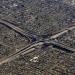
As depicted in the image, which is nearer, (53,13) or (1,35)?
(1,35)

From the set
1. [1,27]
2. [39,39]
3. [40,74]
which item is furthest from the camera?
[1,27]

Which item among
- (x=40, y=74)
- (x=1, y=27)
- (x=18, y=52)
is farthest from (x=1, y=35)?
(x=40, y=74)

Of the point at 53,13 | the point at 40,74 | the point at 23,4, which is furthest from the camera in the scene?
the point at 23,4

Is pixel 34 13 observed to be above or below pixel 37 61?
above

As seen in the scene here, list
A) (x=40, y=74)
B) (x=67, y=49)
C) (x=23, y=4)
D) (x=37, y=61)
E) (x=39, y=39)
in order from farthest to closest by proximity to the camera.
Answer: (x=23, y=4) → (x=39, y=39) → (x=67, y=49) → (x=37, y=61) → (x=40, y=74)

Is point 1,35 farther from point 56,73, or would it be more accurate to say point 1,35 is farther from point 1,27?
point 56,73

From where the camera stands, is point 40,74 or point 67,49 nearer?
point 40,74

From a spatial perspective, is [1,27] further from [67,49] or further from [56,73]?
[56,73]

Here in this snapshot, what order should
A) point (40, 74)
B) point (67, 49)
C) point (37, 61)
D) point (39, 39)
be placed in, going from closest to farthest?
point (40, 74) → point (37, 61) → point (67, 49) → point (39, 39)

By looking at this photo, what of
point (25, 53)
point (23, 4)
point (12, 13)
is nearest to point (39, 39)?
point (25, 53)
